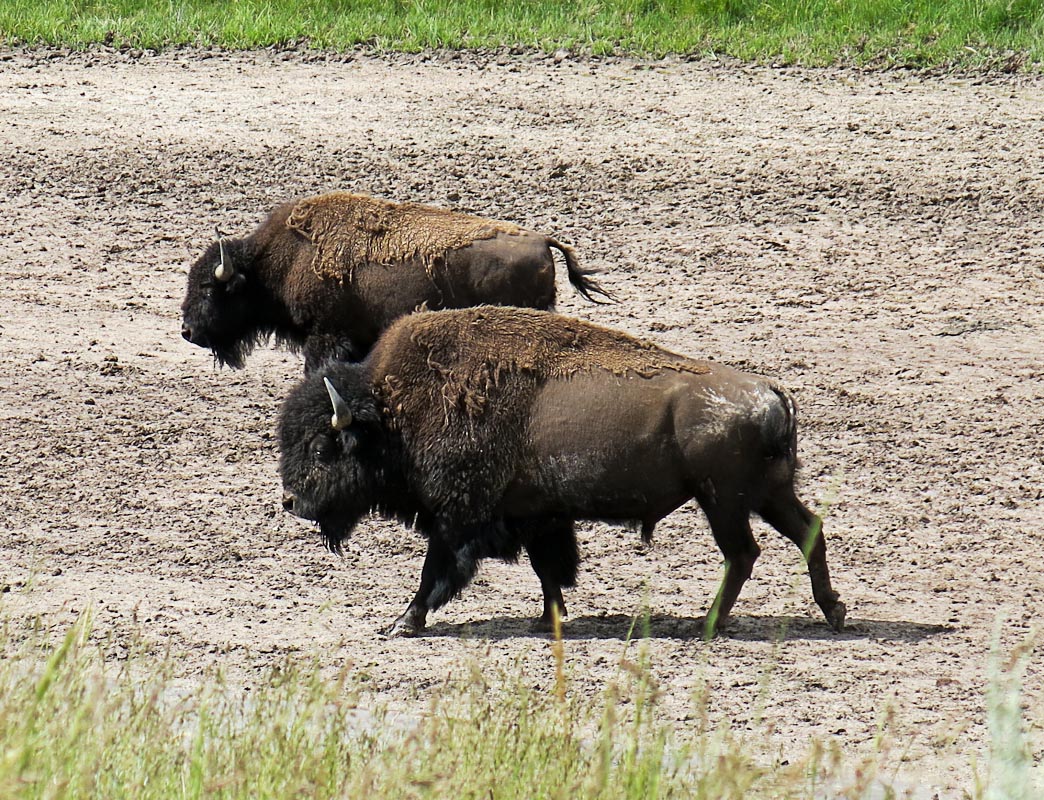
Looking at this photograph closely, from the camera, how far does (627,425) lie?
23.2 ft

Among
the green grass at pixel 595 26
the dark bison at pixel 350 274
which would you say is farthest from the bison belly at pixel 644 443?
the green grass at pixel 595 26

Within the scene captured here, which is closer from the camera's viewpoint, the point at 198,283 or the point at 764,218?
the point at 198,283

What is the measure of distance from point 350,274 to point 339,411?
2.03 m

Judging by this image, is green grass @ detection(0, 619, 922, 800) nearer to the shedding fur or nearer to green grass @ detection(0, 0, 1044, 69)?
the shedding fur

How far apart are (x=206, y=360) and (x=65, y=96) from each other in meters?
4.25

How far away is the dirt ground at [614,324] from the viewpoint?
692 centimetres

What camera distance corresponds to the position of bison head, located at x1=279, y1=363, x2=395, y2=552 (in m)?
7.34

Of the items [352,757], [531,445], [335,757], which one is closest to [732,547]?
[531,445]

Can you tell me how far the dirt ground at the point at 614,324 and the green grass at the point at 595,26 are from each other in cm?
28

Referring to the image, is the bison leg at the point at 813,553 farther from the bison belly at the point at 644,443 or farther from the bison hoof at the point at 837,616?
the bison belly at the point at 644,443

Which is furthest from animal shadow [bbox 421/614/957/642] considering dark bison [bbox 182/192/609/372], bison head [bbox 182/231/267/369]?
bison head [bbox 182/231/267/369]

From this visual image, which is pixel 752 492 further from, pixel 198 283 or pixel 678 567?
pixel 198 283

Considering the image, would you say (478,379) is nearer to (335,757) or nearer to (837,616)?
(837,616)

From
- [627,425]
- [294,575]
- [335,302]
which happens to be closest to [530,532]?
[627,425]
